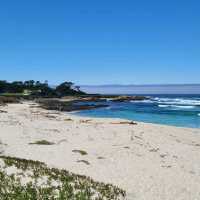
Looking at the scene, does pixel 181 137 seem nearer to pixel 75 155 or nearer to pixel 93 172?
pixel 75 155

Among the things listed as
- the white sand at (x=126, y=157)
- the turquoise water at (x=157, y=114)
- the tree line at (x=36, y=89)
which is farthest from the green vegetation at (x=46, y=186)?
the tree line at (x=36, y=89)

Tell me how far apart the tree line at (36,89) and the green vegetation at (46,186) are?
9525 centimetres

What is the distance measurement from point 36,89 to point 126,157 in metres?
107

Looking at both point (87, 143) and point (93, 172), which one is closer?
point (93, 172)

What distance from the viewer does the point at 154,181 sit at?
13.6 meters

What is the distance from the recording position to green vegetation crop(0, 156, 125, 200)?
992 cm

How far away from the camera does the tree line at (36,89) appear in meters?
112

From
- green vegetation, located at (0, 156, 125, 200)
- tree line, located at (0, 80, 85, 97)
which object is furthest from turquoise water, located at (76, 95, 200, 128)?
tree line, located at (0, 80, 85, 97)

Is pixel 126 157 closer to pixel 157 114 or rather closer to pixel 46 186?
pixel 46 186

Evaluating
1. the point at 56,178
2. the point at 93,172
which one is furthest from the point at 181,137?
the point at 56,178

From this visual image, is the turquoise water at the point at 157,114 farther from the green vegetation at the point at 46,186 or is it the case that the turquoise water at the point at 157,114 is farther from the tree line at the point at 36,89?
the tree line at the point at 36,89

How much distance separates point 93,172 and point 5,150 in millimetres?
5106

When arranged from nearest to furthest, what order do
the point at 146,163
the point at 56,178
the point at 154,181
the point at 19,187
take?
the point at 19,187 → the point at 56,178 → the point at 154,181 → the point at 146,163

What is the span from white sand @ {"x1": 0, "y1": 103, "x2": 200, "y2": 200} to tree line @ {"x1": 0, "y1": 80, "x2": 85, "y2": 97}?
84.1 metres
